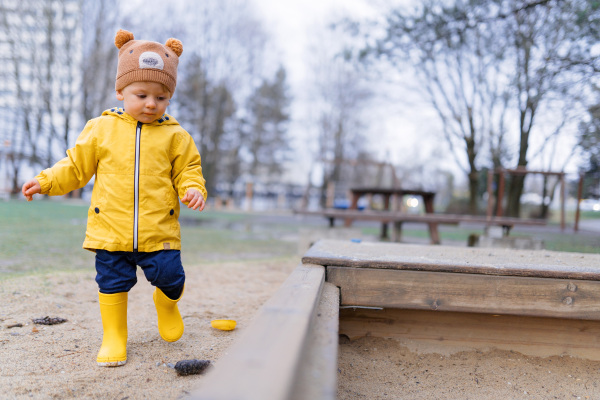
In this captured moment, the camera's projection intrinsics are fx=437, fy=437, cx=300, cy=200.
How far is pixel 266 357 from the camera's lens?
36.3 inches

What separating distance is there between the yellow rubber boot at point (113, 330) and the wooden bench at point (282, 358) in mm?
885

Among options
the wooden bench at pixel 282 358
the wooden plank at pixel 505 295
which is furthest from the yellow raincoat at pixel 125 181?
the wooden plank at pixel 505 295

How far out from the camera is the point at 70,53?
1817cm

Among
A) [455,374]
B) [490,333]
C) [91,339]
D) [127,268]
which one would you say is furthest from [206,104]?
[455,374]

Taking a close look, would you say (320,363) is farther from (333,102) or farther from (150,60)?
(333,102)

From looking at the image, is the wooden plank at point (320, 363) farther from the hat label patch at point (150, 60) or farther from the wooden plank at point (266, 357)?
the hat label patch at point (150, 60)

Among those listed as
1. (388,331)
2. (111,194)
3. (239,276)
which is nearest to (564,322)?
(388,331)

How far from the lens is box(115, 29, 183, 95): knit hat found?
1.99m

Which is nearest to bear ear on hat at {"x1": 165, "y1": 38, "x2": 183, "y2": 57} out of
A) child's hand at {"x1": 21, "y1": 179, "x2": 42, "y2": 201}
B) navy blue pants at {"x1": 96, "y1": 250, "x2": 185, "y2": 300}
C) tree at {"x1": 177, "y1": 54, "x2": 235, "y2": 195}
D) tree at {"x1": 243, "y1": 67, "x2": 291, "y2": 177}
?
child's hand at {"x1": 21, "y1": 179, "x2": 42, "y2": 201}

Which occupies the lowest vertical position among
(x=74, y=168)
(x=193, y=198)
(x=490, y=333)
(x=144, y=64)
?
(x=490, y=333)

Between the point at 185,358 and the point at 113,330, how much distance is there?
0.34 metres

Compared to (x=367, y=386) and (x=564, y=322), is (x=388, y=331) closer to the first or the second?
(x=367, y=386)

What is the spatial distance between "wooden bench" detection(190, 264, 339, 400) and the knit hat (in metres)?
1.19

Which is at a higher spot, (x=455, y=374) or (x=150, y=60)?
(x=150, y=60)
